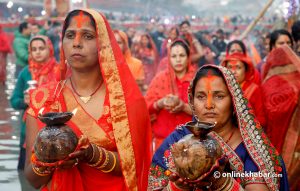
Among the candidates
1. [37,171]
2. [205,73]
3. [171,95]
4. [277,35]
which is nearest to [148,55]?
[277,35]

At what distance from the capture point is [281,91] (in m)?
5.70

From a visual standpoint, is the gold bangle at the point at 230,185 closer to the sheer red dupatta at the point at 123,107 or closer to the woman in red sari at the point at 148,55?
the sheer red dupatta at the point at 123,107

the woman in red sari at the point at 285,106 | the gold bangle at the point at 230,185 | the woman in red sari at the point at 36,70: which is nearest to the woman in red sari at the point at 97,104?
the gold bangle at the point at 230,185

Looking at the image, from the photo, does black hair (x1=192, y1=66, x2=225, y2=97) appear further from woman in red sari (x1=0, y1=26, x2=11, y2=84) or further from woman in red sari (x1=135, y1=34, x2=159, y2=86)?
woman in red sari (x1=0, y1=26, x2=11, y2=84)

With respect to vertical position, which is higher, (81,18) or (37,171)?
(81,18)

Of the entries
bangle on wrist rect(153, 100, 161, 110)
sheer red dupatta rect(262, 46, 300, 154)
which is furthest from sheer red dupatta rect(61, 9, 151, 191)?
bangle on wrist rect(153, 100, 161, 110)

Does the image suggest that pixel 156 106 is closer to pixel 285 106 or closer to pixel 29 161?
pixel 285 106

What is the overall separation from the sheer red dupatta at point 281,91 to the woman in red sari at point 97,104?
1926 millimetres

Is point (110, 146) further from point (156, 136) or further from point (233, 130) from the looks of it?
point (156, 136)

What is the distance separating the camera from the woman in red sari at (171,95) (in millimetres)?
6402

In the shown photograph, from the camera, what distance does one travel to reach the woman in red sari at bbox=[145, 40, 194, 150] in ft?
A: 21.0

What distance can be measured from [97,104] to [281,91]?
2.27 meters

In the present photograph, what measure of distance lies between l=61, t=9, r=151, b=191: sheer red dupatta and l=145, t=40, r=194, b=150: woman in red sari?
7.56ft

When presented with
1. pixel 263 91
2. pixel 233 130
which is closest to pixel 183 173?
pixel 233 130
